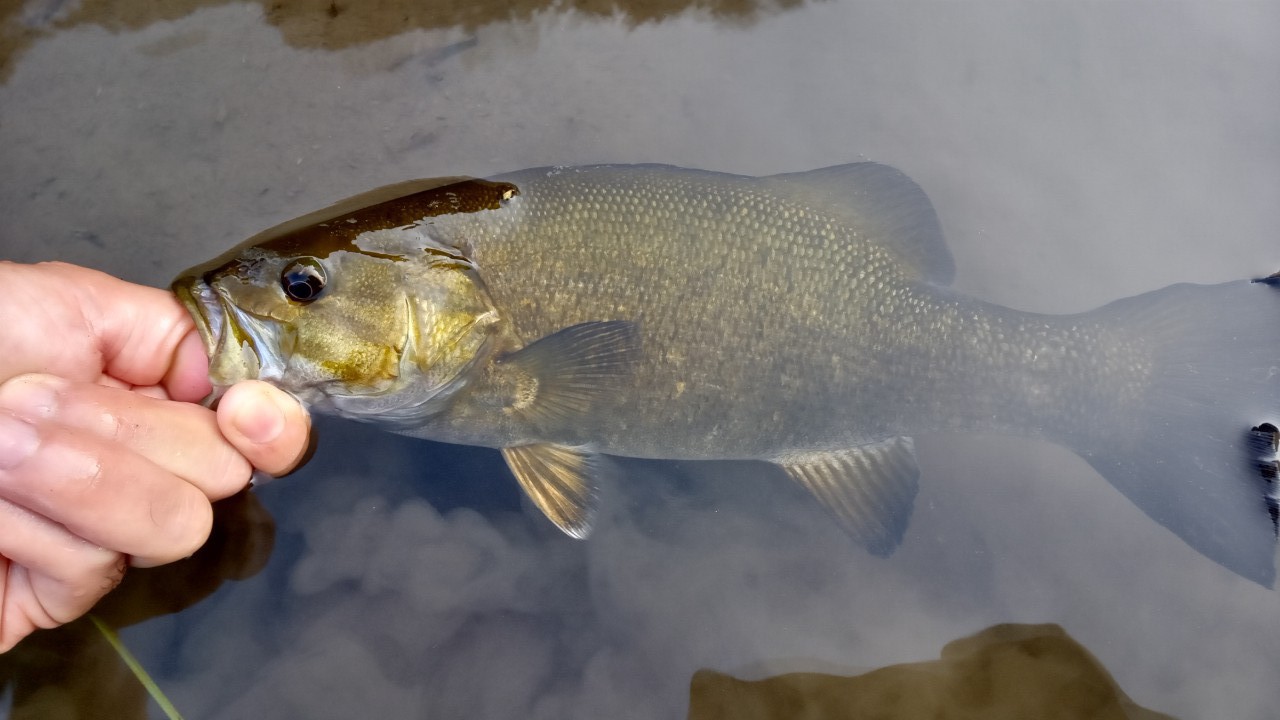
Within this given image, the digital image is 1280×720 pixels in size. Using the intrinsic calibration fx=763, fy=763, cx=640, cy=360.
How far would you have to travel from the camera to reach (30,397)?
168 cm

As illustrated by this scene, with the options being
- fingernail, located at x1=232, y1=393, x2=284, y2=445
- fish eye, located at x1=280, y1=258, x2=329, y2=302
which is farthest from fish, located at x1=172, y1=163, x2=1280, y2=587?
fingernail, located at x1=232, y1=393, x2=284, y2=445

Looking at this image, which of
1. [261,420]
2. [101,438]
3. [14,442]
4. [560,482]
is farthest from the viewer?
[560,482]

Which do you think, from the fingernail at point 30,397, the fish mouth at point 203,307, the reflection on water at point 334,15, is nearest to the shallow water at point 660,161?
the reflection on water at point 334,15

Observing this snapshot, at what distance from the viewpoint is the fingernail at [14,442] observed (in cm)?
158

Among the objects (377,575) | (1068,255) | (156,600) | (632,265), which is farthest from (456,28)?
(1068,255)

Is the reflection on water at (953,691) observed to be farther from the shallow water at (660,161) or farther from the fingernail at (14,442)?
the fingernail at (14,442)

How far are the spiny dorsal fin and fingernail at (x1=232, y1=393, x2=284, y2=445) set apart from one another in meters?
0.63

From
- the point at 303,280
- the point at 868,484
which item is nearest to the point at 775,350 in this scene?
the point at 868,484

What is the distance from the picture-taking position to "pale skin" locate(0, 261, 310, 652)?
1.66 m

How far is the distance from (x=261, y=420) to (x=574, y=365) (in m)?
0.82

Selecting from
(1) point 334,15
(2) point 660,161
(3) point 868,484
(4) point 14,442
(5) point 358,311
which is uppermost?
(1) point 334,15

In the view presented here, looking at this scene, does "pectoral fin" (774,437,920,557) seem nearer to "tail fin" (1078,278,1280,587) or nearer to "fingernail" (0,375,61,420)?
"tail fin" (1078,278,1280,587)

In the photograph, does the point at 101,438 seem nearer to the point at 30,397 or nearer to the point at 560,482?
the point at 30,397

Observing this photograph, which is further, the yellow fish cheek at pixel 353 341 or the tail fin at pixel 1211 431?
the tail fin at pixel 1211 431
